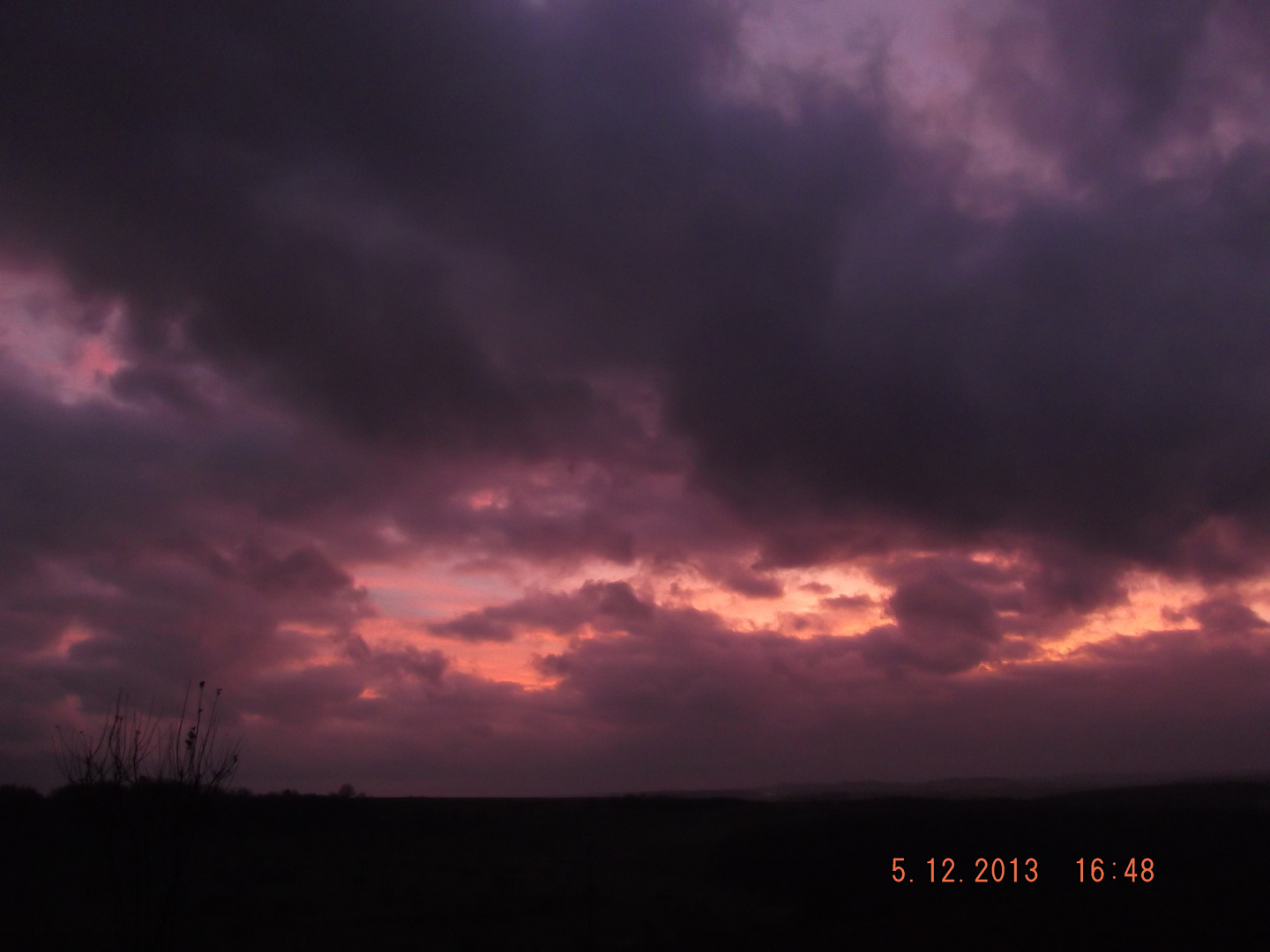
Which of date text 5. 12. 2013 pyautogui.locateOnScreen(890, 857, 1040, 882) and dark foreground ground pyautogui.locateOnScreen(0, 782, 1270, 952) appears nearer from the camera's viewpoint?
dark foreground ground pyautogui.locateOnScreen(0, 782, 1270, 952)

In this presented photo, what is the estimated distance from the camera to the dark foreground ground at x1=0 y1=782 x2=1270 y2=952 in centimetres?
2550

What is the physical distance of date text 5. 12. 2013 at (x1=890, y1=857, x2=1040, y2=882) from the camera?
42.7m

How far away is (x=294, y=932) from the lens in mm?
33281

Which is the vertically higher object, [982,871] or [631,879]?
[982,871]

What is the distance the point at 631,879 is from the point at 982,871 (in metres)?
17.2

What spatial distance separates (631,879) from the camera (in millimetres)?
44844

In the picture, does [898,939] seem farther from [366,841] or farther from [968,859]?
[366,841]

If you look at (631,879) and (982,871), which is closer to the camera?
(982,871)

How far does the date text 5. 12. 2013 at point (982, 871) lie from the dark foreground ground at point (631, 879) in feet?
0.62

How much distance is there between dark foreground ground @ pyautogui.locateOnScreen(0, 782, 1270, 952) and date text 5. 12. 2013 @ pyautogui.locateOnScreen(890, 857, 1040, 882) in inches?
7.5

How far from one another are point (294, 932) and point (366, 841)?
29216mm

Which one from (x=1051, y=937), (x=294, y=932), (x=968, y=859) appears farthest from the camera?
(x=968, y=859)

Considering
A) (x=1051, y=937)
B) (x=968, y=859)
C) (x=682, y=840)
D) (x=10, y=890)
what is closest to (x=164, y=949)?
(x=1051, y=937)

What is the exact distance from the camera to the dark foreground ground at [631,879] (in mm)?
25500
